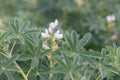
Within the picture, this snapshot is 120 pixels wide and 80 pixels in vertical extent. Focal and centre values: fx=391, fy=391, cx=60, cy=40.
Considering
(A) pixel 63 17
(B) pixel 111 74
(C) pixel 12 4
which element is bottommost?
(B) pixel 111 74

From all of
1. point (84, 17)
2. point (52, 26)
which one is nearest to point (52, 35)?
point (52, 26)

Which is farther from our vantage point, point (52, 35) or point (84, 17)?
point (84, 17)

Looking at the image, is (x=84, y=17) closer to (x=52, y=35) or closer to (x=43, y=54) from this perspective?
(x=52, y=35)

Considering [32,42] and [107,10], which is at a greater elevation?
[107,10]

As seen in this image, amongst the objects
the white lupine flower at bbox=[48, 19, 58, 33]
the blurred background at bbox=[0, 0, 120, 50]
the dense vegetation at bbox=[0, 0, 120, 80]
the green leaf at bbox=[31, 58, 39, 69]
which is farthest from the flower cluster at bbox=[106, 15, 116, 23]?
the green leaf at bbox=[31, 58, 39, 69]

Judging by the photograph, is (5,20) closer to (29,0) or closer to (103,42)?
(103,42)

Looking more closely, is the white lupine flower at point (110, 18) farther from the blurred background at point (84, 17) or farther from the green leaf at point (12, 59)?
the green leaf at point (12, 59)

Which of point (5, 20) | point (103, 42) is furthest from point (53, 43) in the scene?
point (5, 20)
